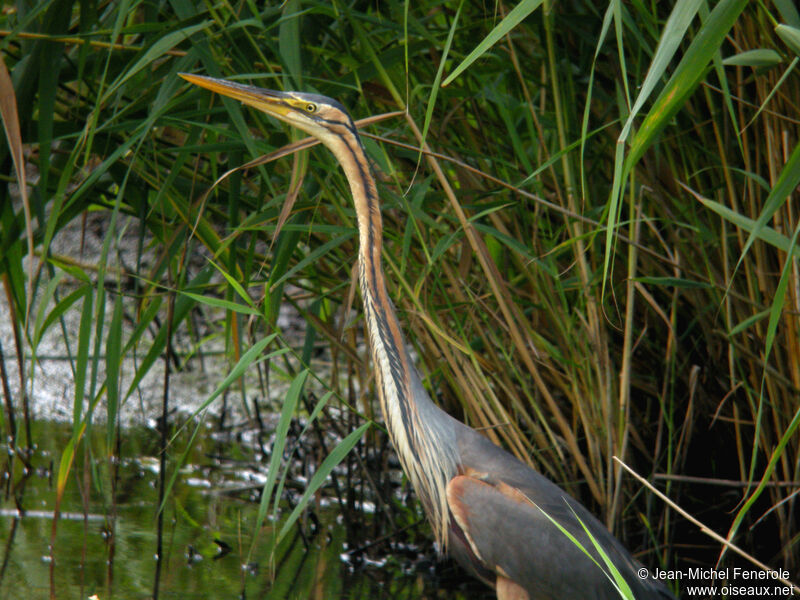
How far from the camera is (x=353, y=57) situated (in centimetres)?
244

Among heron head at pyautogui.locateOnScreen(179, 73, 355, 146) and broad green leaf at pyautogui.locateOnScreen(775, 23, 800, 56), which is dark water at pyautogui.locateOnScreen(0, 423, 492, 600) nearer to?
heron head at pyautogui.locateOnScreen(179, 73, 355, 146)

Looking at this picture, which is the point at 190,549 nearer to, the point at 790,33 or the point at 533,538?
the point at 533,538

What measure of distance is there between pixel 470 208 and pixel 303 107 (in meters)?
0.70

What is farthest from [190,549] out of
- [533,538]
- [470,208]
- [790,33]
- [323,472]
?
[790,33]

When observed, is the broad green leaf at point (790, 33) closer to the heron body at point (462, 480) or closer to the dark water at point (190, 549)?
the heron body at point (462, 480)

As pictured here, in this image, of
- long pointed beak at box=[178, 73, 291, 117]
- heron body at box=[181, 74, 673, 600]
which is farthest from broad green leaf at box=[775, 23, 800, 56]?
long pointed beak at box=[178, 73, 291, 117]

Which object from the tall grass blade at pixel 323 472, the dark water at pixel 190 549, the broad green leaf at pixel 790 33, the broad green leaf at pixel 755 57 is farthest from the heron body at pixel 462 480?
the broad green leaf at pixel 790 33

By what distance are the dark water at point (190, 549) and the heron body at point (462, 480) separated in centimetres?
49

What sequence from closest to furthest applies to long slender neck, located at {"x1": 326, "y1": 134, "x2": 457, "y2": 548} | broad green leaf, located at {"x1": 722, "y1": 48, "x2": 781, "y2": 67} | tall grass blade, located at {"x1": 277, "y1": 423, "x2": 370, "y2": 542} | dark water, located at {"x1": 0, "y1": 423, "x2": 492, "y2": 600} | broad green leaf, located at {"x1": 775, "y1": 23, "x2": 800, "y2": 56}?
broad green leaf, located at {"x1": 775, "y1": 23, "x2": 800, "y2": 56}, broad green leaf, located at {"x1": 722, "y1": 48, "x2": 781, "y2": 67}, tall grass blade, located at {"x1": 277, "y1": 423, "x2": 370, "y2": 542}, long slender neck, located at {"x1": 326, "y1": 134, "x2": 457, "y2": 548}, dark water, located at {"x1": 0, "y1": 423, "x2": 492, "y2": 600}

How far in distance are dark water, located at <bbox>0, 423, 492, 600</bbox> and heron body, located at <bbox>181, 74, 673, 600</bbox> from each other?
0.49 meters

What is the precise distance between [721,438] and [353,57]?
1750mm

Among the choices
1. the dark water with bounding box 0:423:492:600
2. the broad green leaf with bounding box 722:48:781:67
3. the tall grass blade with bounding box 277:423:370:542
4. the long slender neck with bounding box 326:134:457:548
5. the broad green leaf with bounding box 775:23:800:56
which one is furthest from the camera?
the dark water with bounding box 0:423:492:600

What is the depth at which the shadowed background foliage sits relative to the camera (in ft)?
7.39

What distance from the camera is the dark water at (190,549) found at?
2.71m
